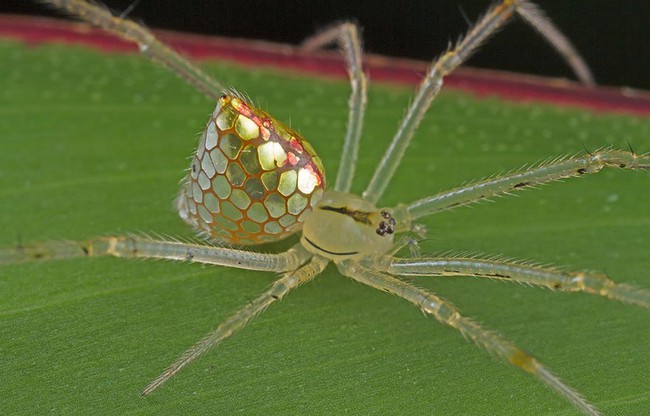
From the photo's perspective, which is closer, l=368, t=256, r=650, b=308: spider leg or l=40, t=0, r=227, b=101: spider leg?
l=368, t=256, r=650, b=308: spider leg

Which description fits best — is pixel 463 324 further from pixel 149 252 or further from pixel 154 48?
pixel 154 48

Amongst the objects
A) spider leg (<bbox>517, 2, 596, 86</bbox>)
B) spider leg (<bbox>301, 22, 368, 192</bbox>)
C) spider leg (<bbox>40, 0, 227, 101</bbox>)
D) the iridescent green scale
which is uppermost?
spider leg (<bbox>517, 2, 596, 86</bbox>)

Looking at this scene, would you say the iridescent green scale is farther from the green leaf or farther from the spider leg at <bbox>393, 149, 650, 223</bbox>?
the spider leg at <bbox>393, 149, 650, 223</bbox>

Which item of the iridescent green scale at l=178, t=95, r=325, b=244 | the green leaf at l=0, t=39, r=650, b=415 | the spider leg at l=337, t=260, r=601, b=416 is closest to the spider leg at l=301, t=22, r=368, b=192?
the green leaf at l=0, t=39, r=650, b=415

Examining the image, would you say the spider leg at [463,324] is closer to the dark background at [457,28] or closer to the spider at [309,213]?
the spider at [309,213]

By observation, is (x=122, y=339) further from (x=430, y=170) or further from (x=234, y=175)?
(x=430, y=170)

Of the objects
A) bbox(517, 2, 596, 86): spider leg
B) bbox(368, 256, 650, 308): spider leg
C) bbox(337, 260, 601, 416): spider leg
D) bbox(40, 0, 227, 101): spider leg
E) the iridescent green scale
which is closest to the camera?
bbox(337, 260, 601, 416): spider leg
